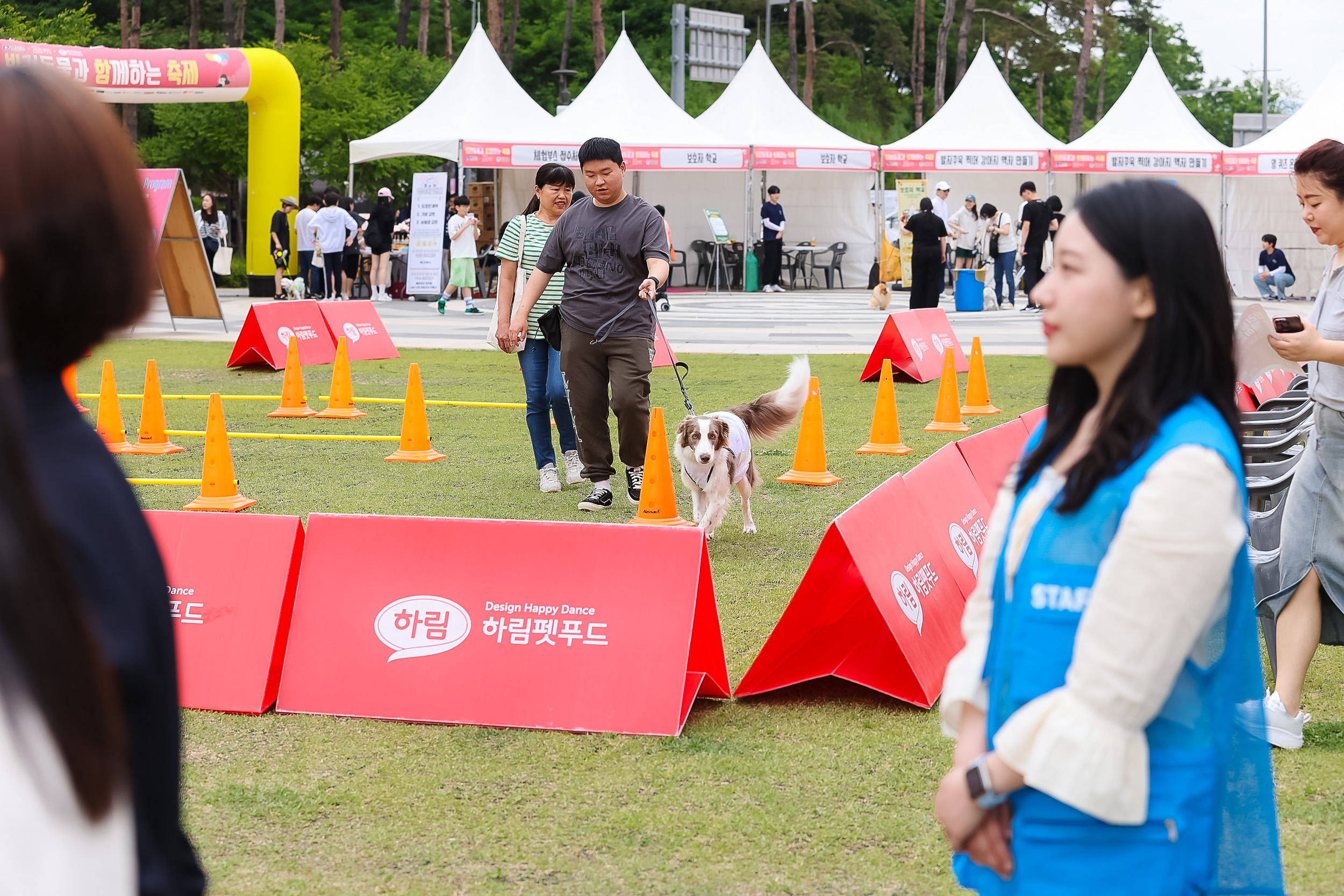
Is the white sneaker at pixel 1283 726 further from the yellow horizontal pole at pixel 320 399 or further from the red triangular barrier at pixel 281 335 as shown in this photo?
the red triangular barrier at pixel 281 335

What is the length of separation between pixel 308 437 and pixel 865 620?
6906 millimetres

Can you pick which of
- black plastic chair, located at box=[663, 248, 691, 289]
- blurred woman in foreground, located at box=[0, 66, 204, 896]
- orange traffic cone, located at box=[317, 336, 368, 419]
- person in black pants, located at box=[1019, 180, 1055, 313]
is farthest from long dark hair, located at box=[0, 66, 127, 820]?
black plastic chair, located at box=[663, 248, 691, 289]

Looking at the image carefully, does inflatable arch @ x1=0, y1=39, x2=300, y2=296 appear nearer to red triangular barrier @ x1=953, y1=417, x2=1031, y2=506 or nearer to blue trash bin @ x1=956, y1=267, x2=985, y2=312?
blue trash bin @ x1=956, y1=267, x2=985, y2=312

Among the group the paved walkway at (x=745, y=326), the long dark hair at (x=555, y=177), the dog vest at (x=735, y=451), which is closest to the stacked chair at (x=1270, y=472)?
the dog vest at (x=735, y=451)

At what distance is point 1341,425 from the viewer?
13.0ft

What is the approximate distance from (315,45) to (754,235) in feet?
45.6

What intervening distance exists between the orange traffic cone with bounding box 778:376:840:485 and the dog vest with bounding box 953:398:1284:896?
7.05m

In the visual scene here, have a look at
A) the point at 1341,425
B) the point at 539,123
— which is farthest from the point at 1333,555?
the point at 539,123

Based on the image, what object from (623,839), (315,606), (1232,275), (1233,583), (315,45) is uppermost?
(315,45)

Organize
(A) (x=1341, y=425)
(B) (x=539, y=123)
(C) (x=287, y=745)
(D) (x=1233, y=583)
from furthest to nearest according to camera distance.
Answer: (B) (x=539, y=123)
(C) (x=287, y=745)
(A) (x=1341, y=425)
(D) (x=1233, y=583)

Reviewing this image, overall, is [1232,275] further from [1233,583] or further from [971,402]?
[1233,583]

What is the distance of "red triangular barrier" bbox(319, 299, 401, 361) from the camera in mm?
15711

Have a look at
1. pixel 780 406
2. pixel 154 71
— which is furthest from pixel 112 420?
pixel 154 71

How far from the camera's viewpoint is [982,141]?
29.1 meters
